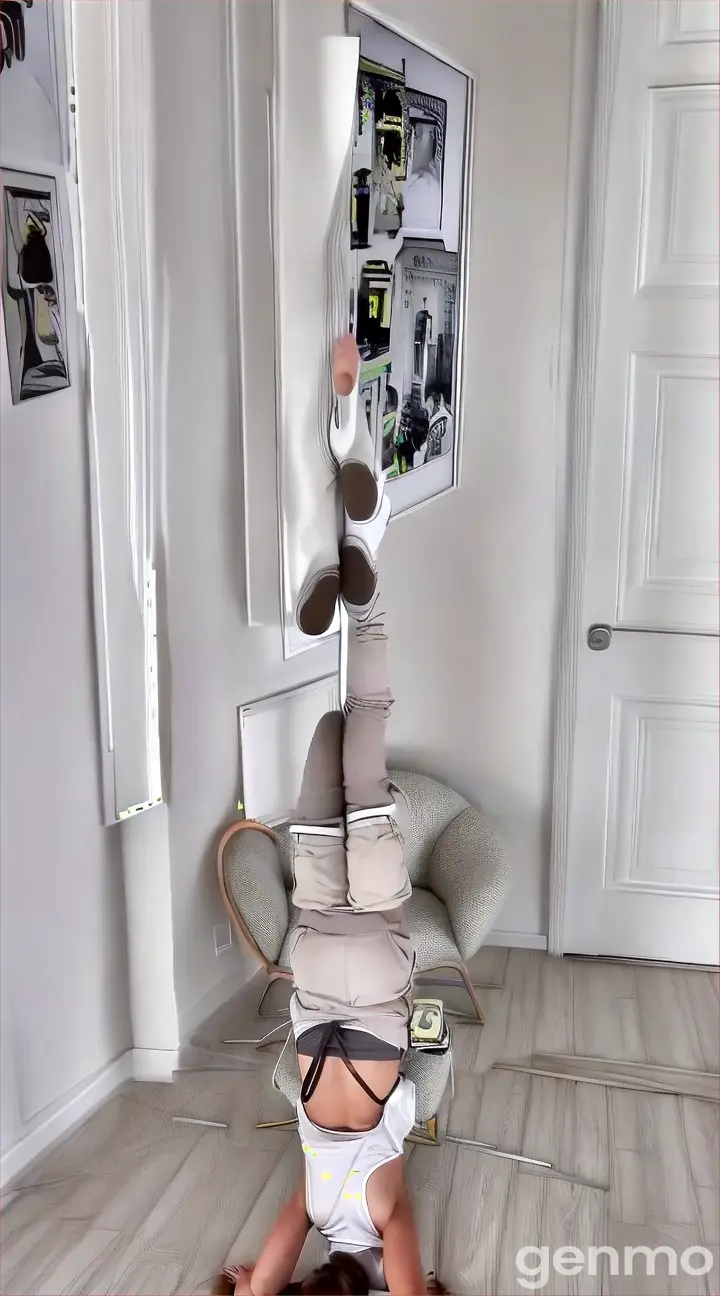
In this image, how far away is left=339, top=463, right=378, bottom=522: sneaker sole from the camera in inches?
74.3

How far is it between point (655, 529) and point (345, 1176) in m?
1.65

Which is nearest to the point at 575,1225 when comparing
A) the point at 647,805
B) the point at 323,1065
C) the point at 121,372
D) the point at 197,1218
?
the point at 323,1065

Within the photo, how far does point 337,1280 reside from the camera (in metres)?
1.66

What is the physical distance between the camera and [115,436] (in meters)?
1.99

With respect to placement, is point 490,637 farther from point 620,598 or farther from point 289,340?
point 289,340

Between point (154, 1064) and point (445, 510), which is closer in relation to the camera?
point (154, 1064)

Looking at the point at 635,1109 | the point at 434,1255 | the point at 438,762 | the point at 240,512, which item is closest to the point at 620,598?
the point at 438,762

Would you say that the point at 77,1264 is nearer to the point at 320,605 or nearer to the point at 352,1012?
the point at 352,1012

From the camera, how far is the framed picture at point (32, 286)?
1.74 metres

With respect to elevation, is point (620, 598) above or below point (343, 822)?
above

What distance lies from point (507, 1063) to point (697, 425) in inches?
61.3

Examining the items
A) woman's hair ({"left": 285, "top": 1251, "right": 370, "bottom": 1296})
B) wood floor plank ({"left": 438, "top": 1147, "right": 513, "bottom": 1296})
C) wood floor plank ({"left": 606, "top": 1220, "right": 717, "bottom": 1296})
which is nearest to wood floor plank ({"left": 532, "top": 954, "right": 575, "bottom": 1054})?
wood floor plank ({"left": 438, "top": 1147, "right": 513, "bottom": 1296})

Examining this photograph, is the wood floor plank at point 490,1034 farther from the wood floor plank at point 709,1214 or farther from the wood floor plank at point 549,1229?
the wood floor plank at point 709,1214

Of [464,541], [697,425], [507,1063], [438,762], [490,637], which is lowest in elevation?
[507,1063]
